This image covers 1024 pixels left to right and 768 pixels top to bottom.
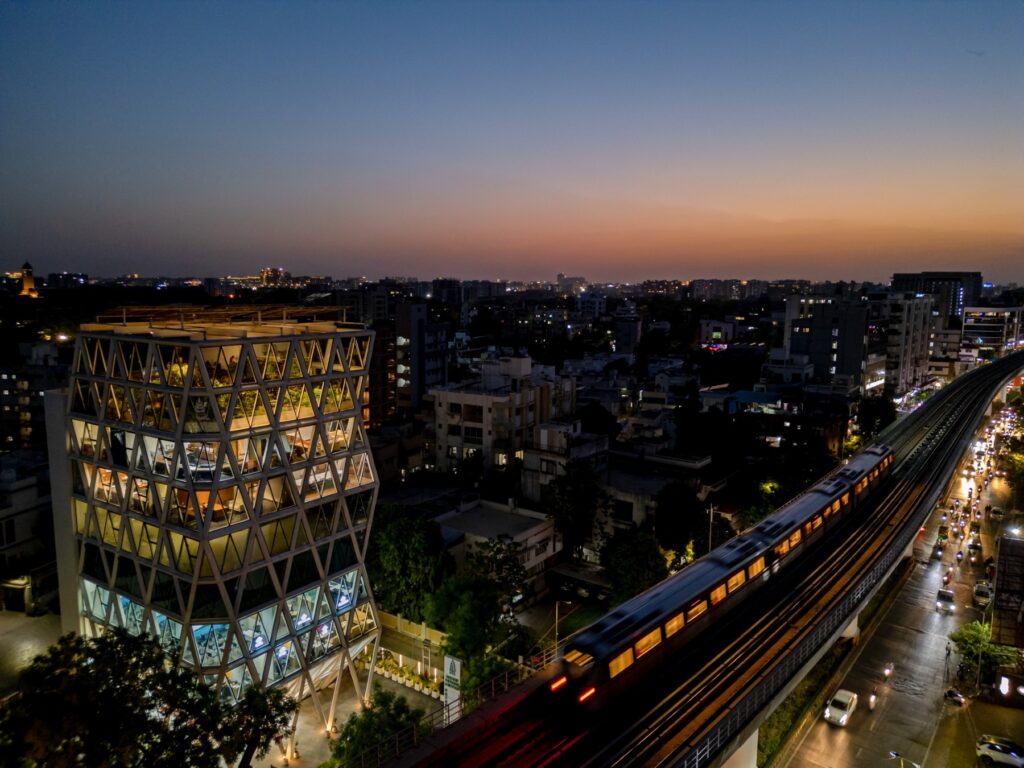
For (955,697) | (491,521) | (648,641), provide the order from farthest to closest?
1. (491,521)
2. (955,697)
3. (648,641)

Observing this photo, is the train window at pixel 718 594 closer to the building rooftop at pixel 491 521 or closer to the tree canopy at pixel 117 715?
the building rooftop at pixel 491 521

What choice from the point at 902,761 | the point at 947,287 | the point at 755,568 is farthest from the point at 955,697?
the point at 947,287

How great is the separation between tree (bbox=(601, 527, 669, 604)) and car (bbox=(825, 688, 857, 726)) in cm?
724

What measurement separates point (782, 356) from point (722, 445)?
37632 mm

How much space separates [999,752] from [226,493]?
25551 millimetres

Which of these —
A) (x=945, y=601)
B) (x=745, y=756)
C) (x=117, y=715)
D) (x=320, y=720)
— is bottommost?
(x=320, y=720)

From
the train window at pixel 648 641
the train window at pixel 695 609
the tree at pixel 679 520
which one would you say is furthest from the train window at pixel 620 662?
the tree at pixel 679 520

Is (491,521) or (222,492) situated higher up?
(222,492)

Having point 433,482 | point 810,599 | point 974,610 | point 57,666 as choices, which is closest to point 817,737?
point 810,599

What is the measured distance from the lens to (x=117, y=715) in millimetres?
11758

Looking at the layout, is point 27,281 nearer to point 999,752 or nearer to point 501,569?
point 501,569

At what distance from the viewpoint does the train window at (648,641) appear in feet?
58.9

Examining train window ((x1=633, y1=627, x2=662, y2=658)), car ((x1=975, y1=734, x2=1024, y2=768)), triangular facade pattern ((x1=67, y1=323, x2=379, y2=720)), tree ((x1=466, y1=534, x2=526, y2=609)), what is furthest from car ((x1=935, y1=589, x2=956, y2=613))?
triangular facade pattern ((x1=67, y1=323, x2=379, y2=720))

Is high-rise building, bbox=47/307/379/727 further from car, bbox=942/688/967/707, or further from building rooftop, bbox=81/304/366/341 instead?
car, bbox=942/688/967/707
